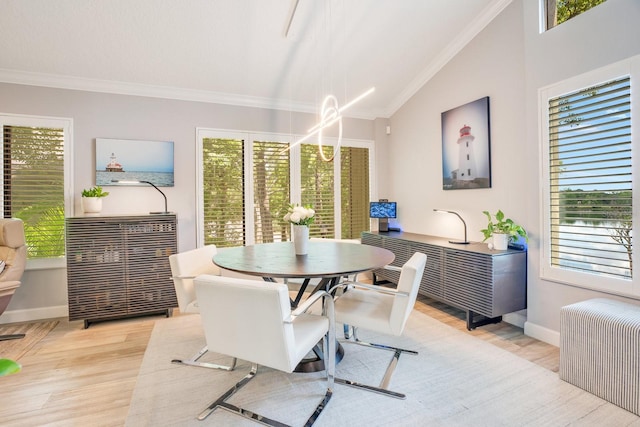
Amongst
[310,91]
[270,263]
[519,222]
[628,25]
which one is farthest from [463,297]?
[310,91]

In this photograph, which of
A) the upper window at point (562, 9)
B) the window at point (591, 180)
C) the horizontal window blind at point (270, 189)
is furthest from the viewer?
the horizontal window blind at point (270, 189)

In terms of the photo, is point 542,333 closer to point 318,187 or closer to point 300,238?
point 300,238

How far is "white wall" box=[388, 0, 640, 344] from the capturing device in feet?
8.31

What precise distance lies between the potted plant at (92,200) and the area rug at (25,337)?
1.24 metres

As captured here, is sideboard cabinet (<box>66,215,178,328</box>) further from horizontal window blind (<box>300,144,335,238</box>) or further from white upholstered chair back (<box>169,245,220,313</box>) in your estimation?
horizontal window blind (<box>300,144,335,238</box>)

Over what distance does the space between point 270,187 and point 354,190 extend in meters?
1.33

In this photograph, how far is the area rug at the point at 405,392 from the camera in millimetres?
1925

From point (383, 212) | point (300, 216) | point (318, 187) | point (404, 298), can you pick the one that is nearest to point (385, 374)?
point (404, 298)

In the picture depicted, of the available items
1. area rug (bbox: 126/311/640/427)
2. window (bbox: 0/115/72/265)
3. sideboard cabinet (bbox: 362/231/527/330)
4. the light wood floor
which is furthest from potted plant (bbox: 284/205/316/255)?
window (bbox: 0/115/72/265)

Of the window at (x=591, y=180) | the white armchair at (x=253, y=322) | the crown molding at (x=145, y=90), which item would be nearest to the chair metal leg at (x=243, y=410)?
the white armchair at (x=253, y=322)

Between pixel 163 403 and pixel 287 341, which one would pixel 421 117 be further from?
pixel 163 403

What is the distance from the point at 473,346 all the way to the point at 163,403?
94.5 inches

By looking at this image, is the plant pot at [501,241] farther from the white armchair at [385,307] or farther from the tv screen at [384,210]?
the tv screen at [384,210]

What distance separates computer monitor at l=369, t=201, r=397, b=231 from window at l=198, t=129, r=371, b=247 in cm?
37
